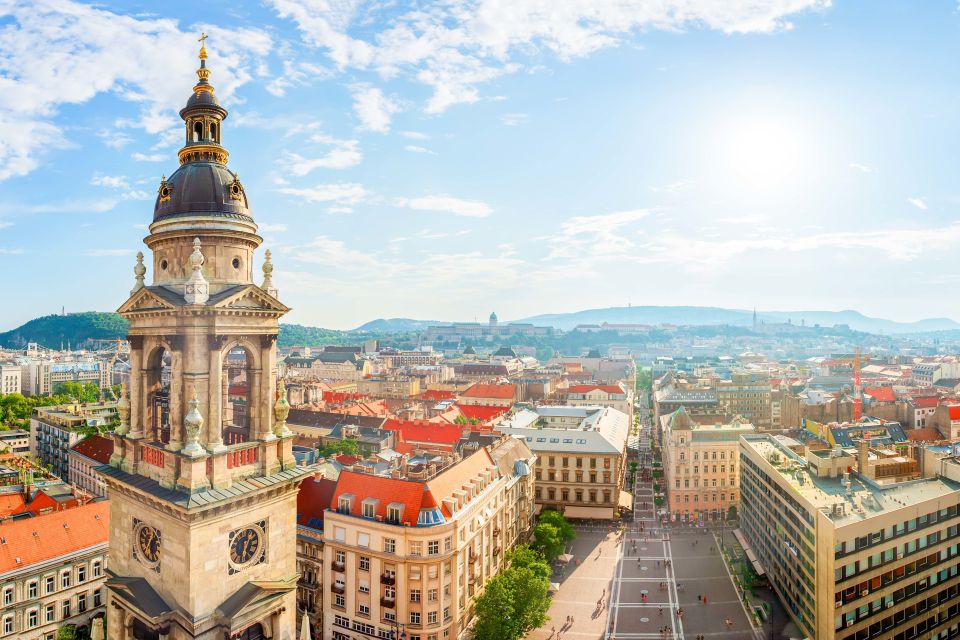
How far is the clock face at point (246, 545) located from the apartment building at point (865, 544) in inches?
1754

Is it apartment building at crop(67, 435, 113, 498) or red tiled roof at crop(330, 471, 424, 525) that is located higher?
red tiled roof at crop(330, 471, 424, 525)

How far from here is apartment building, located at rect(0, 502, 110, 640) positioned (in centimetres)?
5138

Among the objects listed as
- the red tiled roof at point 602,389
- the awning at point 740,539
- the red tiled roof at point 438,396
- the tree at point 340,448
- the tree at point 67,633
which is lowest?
the awning at point 740,539

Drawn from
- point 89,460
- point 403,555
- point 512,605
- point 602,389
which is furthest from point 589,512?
point 89,460

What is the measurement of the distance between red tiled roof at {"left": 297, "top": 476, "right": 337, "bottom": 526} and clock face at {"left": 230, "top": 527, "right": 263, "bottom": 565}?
3394 centimetres

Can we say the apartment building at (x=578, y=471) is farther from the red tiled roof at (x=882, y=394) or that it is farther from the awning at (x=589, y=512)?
the red tiled roof at (x=882, y=394)

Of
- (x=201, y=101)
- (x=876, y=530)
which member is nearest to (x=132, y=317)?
(x=201, y=101)

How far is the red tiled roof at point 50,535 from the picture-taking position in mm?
52438

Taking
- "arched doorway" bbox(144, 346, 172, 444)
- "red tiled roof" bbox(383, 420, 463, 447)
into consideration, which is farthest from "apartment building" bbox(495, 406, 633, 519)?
"arched doorway" bbox(144, 346, 172, 444)

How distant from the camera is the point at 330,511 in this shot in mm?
55406

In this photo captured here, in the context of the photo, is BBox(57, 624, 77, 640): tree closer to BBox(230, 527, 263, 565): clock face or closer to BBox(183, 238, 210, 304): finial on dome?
BBox(230, 527, 263, 565): clock face

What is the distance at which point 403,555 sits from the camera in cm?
5159

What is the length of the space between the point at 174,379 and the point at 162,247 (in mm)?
6078

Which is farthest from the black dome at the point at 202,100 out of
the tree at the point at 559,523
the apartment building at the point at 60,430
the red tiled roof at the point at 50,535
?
the apartment building at the point at 60,430
